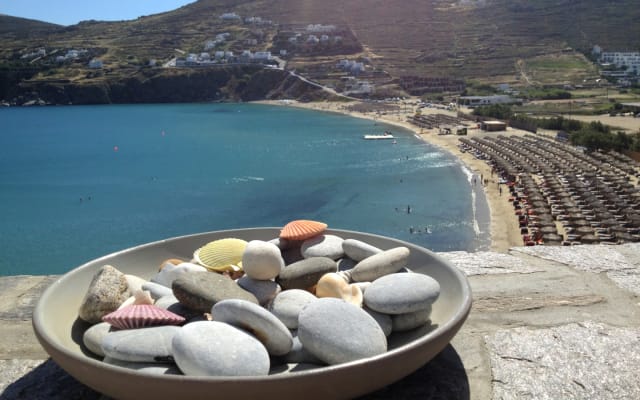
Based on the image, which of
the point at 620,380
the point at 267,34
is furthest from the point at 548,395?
the point at 267,34

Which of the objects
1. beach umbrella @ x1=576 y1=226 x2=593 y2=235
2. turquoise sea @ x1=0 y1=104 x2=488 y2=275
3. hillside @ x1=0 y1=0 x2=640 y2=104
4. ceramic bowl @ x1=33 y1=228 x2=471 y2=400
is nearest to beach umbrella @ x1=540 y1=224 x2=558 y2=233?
beach umbrella @ x1=576 y1=226 x2=593 y2=235

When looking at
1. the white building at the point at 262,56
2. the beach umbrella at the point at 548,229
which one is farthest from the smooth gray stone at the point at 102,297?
the white building at the point at 262,56

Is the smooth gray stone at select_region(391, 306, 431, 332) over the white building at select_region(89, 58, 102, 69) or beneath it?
beneath

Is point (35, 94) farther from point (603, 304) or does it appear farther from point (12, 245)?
point (603, 304)

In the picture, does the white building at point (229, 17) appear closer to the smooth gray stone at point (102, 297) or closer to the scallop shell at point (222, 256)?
the scallop shell at point (222, 256)

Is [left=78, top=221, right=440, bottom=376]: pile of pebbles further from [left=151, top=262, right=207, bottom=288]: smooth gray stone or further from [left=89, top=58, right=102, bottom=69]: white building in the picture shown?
[left=89, top=58, right=102, bottom=69]: white building

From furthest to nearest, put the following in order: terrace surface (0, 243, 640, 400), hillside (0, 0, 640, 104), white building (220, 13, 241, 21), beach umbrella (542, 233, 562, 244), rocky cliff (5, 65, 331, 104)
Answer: white building (220, 13, 241, 21) < rocky cliff (5, 65, 331, 104) < hillside (0, 0, 640, 104) < beach umbrella (542, 233, 562, 244) < terrace surface (0, 243, 640, 400)

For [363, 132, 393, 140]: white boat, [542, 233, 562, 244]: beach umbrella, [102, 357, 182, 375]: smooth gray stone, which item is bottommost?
[363, 132, 393, 140]: white boat
